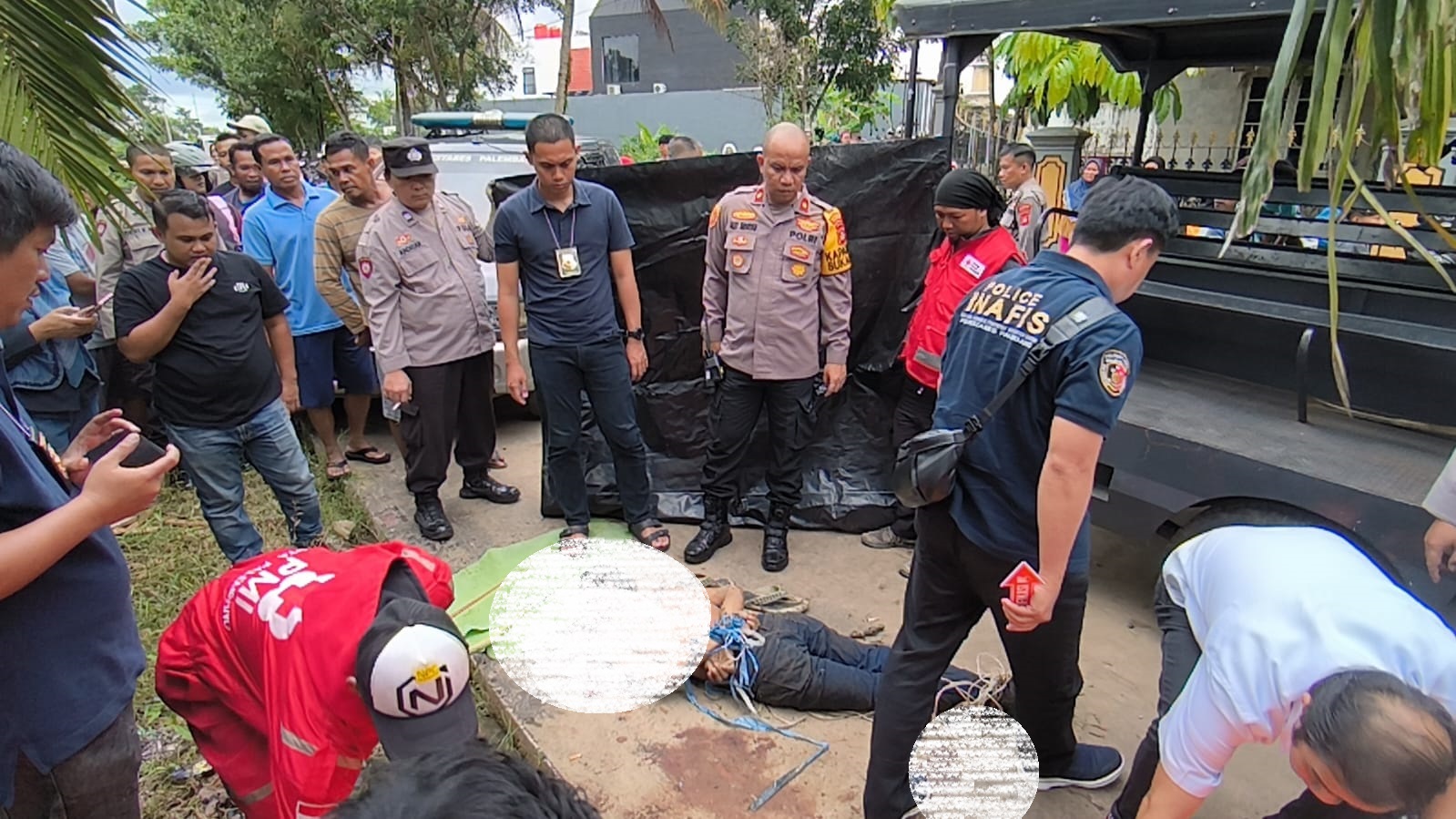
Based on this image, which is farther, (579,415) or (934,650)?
(579,415)

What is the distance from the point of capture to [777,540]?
3.49 meters

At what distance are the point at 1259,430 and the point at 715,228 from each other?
6.97ft

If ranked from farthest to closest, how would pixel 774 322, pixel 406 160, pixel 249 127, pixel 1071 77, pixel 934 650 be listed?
pixel 1071 77, pixel 249 127, pixel 406 160, pixel 774 322, pixel 934 650

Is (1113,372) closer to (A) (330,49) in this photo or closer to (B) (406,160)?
(B) (406,160)

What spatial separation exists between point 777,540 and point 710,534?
0.29m

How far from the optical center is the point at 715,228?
3316 millimetres

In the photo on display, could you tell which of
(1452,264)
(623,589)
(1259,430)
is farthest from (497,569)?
(1452,264)

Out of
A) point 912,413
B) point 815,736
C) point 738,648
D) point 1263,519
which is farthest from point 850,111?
point 815,736

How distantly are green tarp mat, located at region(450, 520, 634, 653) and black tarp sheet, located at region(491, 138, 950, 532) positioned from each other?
196 mm

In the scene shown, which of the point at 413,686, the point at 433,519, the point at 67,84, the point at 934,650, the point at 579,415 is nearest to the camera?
the point at 413,686

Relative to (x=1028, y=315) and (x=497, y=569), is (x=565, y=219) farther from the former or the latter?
(x=1028, y=315)

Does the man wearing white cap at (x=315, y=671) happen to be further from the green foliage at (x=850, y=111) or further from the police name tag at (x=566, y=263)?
the green foliage at (x=850, y=111)

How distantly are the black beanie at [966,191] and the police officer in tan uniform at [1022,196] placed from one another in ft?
8.78

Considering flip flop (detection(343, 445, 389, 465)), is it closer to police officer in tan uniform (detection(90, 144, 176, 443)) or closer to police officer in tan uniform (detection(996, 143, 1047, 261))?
police officer in tan uniform (detection(90, 144, 176, 443))
